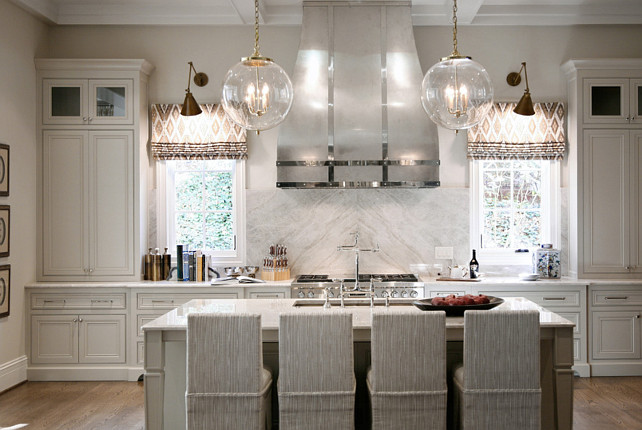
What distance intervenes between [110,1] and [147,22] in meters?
0.35

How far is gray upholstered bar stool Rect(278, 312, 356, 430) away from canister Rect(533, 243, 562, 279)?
10.0 feet

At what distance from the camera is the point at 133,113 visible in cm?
560

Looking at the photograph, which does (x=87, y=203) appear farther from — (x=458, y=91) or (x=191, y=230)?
(x=458, y=91)

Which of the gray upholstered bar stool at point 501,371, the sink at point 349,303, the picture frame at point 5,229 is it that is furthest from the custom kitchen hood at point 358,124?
the gray upholstered bar stool at point 501,371

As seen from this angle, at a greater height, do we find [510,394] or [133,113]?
[133,113]

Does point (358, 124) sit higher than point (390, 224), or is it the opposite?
point (358, 124)

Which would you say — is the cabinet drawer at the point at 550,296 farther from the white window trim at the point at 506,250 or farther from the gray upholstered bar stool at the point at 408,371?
the gray upholstered bar stool at the point at 408,371

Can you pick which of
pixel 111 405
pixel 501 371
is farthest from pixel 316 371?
pixel 111 405

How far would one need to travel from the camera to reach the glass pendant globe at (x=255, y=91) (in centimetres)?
315

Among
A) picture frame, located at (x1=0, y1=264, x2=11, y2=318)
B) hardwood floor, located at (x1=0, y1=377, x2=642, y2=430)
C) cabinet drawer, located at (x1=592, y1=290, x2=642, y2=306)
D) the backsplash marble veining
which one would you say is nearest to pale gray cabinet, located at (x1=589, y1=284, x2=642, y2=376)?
cabinet drawer, located at (x1=592, y1=290, x2=642, y2=306)

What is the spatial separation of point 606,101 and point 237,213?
3.43 metres

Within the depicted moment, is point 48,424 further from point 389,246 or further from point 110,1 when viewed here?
point 110,1

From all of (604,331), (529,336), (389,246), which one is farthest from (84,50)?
(604,331)

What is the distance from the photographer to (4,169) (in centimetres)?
507
